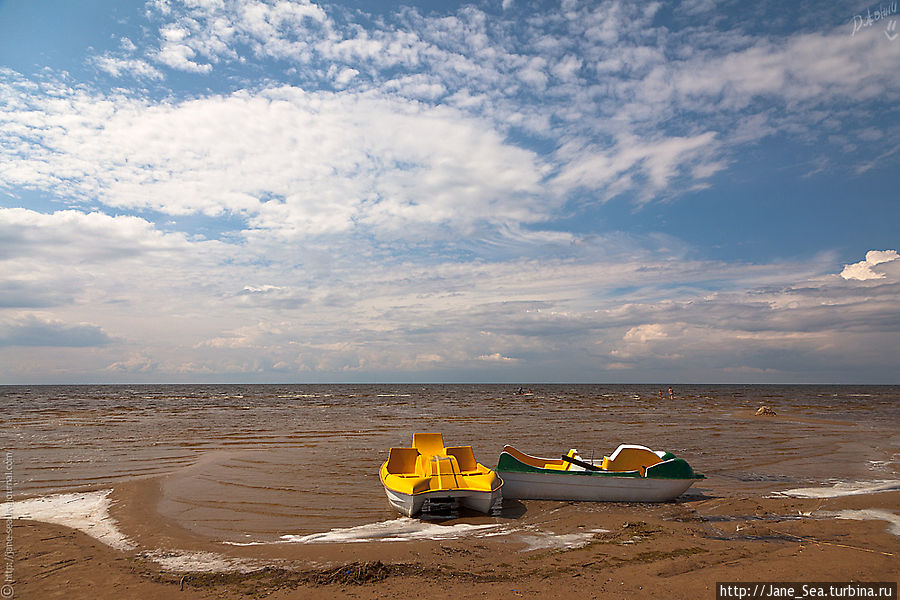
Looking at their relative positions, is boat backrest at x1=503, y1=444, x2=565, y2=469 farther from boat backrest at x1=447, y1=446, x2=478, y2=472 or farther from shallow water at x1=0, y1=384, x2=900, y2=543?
shallow water at x1=0, y1=384, x2=900, y2=543

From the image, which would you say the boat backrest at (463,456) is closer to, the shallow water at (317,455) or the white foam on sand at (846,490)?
the shallow water at (317,455)

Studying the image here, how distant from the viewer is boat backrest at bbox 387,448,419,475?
13.0 meters

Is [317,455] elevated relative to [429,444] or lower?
lower

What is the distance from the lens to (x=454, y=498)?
11.0 m

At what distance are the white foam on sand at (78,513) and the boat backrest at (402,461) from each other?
5.70 m

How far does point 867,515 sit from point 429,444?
9.82m

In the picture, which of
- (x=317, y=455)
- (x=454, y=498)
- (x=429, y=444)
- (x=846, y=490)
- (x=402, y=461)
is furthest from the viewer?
(x=317, y=455)

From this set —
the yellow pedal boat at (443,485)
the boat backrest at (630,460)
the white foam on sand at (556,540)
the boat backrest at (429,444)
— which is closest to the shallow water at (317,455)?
the yellow pedal boat at (443,485)

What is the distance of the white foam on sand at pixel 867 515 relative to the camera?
10406mm

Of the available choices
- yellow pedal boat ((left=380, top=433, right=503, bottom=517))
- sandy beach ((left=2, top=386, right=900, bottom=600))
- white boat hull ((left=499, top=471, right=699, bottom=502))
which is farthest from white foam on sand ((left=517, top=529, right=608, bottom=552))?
white boat hull ((left=499, top=471, right=699, bottom=502))

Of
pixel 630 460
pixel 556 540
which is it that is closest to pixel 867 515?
pixel 630 460

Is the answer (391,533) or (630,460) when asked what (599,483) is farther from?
(391,533)

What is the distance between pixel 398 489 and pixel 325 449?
11526 mm

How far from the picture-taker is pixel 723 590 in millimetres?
6840
